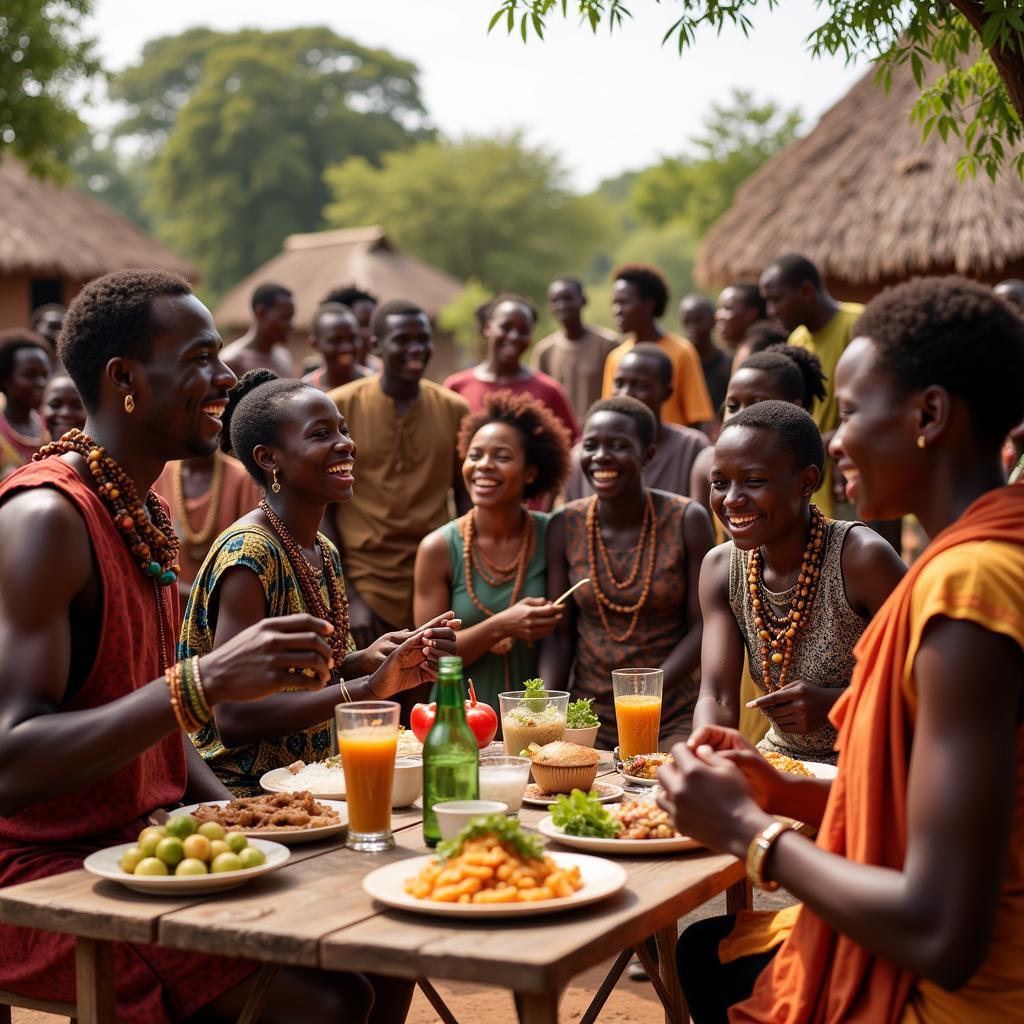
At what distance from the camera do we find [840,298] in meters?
16.2

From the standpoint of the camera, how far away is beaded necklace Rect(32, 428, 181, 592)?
3.19 meters

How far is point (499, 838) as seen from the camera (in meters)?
2.59

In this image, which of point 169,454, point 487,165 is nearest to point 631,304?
point 169,454

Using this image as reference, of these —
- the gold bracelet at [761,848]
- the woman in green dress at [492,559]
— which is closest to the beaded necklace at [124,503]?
the gold bracelet at [761,848]

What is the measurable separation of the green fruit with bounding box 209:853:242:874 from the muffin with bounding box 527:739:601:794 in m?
0.95

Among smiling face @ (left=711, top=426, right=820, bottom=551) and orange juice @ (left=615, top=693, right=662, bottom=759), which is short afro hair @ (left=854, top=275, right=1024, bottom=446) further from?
smiling face @ (left=711, top=426, right=820, bottom=551)

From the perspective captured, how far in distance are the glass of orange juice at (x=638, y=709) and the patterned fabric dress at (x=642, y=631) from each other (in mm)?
1589

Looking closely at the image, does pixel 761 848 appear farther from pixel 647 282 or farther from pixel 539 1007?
pixel 647 282

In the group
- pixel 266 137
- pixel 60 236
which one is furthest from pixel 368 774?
pixel 266 137

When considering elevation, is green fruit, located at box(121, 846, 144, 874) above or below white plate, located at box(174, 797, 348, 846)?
above

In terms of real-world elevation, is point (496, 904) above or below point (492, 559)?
below

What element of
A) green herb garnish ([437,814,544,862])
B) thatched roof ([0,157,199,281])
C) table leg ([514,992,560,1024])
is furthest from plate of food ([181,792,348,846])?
thatched roof ([0,157,199,281])

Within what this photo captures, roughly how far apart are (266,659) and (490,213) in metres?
48.3

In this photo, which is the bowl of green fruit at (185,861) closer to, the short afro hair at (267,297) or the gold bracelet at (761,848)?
the gold bracelet at (761,848)
